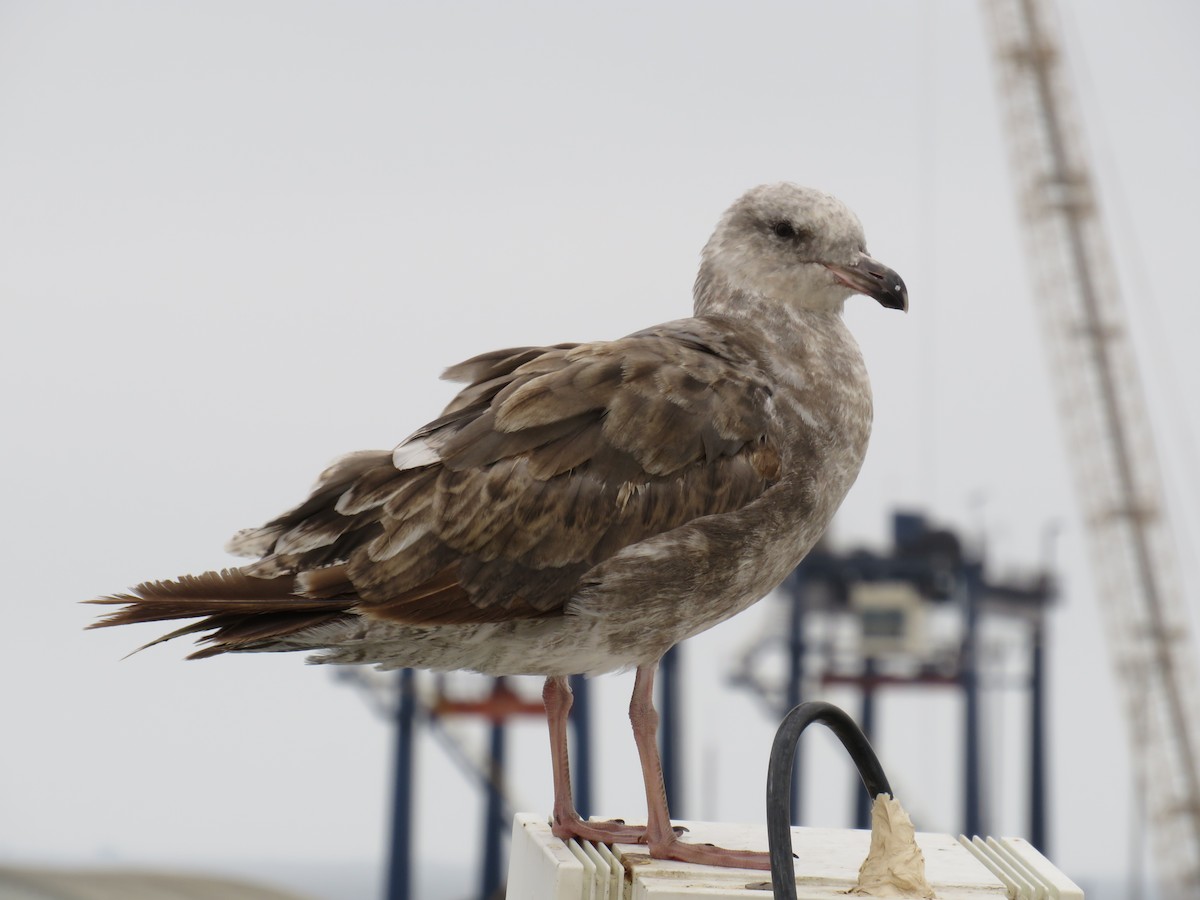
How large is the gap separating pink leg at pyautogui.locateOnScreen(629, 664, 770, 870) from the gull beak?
5.33ft

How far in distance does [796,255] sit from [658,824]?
220cm

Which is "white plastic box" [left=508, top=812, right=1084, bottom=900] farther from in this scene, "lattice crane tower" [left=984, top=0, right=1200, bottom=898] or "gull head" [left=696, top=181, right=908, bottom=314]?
"lattice crane tower" [left=984, top=0, right=1200, bottom=898]

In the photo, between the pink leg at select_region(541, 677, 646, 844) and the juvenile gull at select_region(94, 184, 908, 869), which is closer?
the juvenile gull at select_region(94, 184, 908, 869)

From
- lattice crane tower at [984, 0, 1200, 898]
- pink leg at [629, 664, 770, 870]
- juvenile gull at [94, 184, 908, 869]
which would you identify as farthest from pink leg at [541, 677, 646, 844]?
lattice crane tower at [984, 0, 1200, 898]

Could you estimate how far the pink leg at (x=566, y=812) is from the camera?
614 centimetres

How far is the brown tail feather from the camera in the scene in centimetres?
534

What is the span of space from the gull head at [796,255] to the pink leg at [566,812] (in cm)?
171

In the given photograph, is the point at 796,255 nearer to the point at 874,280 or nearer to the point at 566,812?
the point at 874,280

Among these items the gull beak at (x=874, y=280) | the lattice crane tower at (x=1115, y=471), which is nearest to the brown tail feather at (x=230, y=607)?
the gull beak at (x=874, y=280)

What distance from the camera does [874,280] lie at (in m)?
6.41

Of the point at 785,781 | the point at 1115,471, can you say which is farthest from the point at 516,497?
the point at 1115,471

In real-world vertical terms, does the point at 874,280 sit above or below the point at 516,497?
above

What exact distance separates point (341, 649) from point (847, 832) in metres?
2.06

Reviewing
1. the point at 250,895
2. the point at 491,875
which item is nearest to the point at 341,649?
the point at 250,895
